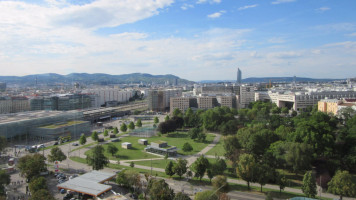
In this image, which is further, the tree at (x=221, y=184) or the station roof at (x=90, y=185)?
the station roof at (x=90, y=185)

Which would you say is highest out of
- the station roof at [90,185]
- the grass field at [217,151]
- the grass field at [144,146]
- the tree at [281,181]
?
the tree at [281,181]

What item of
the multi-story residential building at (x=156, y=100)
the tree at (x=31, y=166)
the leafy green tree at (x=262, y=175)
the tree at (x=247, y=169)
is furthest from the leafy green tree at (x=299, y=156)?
the multi-story residential building at (x=156, y=100)

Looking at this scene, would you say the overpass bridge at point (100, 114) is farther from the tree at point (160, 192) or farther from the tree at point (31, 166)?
the tree at point (160, 192)

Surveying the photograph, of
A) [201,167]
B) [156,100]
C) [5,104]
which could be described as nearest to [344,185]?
[201,167]

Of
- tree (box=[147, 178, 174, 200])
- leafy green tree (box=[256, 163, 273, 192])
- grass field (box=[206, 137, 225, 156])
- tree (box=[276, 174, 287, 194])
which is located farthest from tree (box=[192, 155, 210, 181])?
grass field (box=[206, 137, 225, 156])

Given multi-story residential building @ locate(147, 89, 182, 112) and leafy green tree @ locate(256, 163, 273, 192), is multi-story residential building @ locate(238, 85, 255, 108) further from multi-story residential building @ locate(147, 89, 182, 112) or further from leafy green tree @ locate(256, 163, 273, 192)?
leafy green tree @ locate(256, 163, 273, 192)

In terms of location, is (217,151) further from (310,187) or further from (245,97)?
(245,97)
